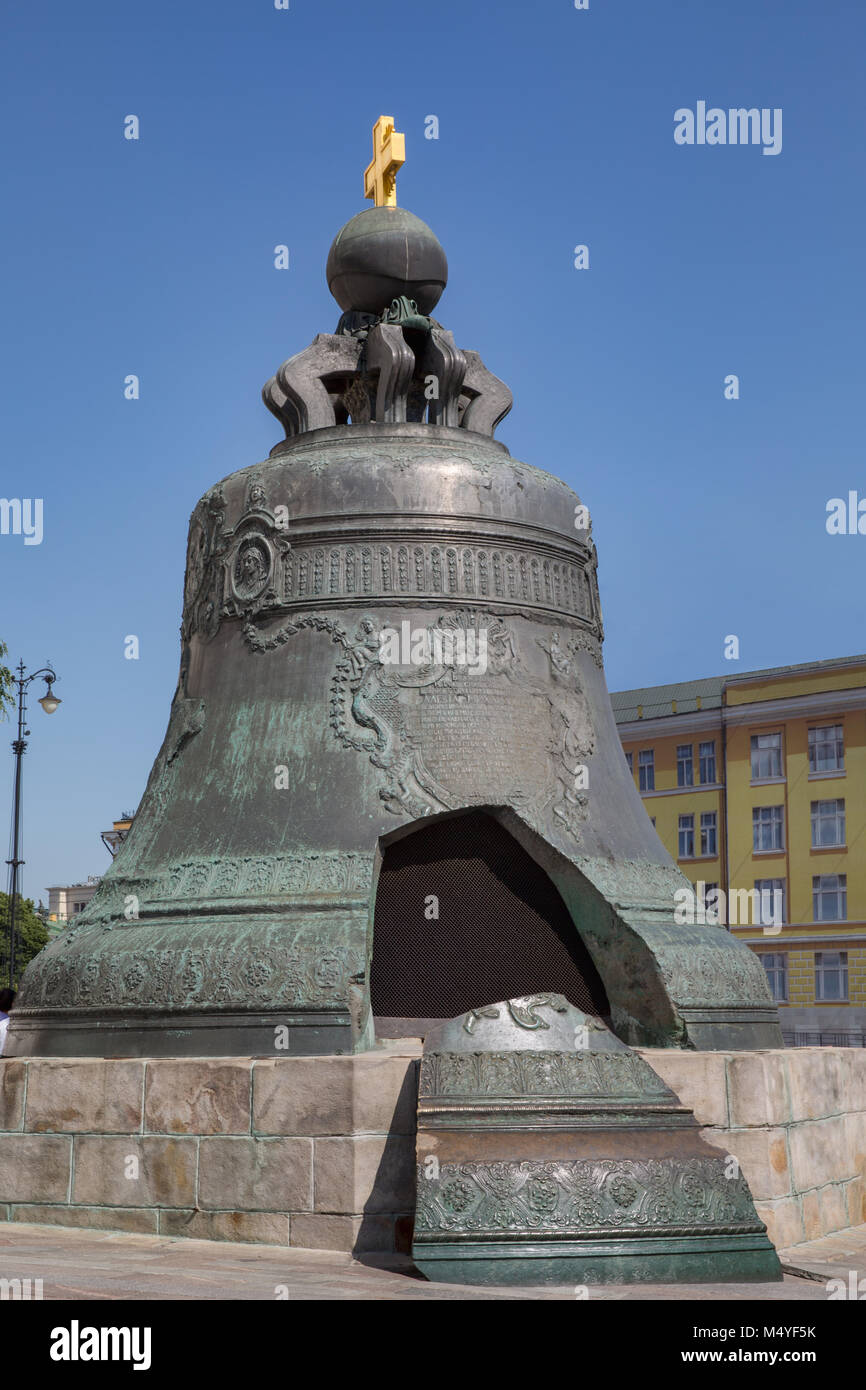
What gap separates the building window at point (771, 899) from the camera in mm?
38719

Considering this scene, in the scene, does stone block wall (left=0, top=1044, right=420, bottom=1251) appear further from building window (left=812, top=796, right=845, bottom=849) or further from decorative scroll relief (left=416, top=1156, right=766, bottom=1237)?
building window (left=812, top=796, right=845, bottom=849)

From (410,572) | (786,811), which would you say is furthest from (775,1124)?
(786,811)

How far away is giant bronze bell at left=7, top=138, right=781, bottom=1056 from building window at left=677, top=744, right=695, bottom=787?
98.4 feet

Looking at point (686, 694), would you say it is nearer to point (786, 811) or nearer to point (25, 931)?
point (786, 811)

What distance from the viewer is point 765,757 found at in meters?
38.6

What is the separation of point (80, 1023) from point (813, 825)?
3151 cm

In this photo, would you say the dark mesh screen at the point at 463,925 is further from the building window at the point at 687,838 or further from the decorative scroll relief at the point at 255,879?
the building window at the point at 687,838

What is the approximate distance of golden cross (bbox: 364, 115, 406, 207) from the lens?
34.3 feet

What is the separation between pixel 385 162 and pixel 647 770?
3032cm

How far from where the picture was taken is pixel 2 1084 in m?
8.31

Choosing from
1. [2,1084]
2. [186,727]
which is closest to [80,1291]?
[2,1084]

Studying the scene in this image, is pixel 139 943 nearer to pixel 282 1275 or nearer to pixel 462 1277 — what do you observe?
pixel 282 1275

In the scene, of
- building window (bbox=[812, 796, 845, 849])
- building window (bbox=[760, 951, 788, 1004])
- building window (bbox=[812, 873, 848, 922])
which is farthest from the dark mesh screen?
building window (bbox=[760, 951, 788, 1004])

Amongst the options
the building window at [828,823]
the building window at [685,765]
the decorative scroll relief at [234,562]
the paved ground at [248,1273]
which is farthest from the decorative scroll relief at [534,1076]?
the building window at [685,765]
